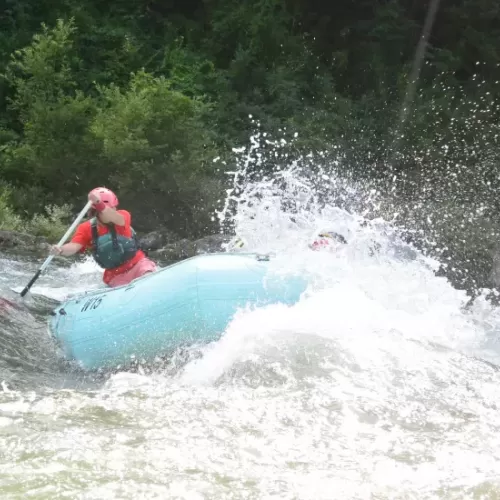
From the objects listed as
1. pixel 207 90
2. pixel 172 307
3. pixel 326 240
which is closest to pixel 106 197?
pixel 172 307

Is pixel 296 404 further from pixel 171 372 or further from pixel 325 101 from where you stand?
pixel 325 101

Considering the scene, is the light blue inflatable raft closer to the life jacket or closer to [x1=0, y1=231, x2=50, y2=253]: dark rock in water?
the life jacket

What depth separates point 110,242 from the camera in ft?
17.1

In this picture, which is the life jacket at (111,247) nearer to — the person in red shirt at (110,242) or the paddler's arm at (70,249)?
the person in red shirt at (110,242)

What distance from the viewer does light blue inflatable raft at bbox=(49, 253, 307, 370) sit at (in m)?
4.25

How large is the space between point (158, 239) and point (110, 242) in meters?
4.88

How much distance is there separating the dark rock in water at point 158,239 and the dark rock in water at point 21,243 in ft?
4.36

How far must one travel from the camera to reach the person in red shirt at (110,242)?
17.0ft

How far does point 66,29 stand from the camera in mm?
11438

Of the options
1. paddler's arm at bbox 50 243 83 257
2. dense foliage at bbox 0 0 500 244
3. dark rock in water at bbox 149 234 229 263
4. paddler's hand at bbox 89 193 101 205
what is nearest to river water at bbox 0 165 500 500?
paddler's arm at bbox 50 243 83 257

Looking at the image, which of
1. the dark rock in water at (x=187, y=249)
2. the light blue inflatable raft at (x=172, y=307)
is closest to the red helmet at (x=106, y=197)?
the light blue inflatable raft at (x=172, y=307)

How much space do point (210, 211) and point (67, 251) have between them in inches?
208

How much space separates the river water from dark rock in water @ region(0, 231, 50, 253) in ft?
12.7

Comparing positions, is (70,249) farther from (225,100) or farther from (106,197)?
(225,100)
